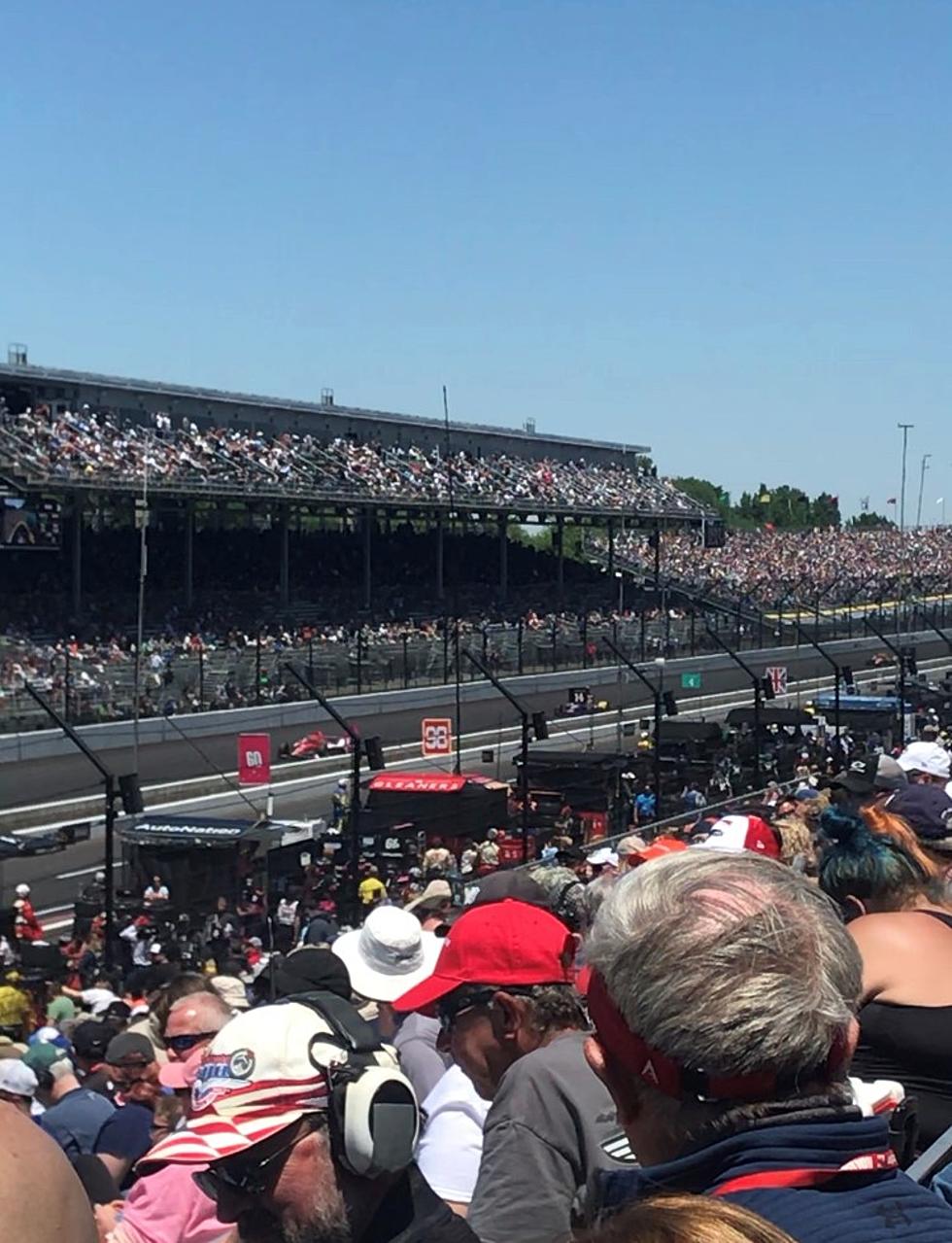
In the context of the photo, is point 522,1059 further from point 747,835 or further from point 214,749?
point 214,749

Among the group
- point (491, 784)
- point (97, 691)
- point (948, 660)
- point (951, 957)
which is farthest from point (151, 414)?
point (951, 957)

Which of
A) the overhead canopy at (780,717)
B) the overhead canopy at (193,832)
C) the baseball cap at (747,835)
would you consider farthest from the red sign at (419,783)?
the baseball cap at (747,835)

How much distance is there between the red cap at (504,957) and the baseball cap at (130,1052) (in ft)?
9.02

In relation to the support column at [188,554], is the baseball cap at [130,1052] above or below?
above

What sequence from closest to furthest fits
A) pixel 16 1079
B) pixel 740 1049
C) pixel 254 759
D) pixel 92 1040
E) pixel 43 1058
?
pixel 740 1049, pixel 16 1079, pixel 43 1058, pixel 92 1040, pixel 254 759

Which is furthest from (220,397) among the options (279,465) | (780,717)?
(780,717)

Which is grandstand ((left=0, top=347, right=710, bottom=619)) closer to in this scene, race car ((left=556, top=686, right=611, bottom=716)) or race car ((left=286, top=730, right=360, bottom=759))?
race car ((left=556, top=686, right=611, bottom=716))

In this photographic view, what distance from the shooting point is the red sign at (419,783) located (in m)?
19.5

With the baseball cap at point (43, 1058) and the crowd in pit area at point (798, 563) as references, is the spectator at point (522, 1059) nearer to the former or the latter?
the baseball cap at point (43, 1058)

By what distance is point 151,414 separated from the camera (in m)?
48.3

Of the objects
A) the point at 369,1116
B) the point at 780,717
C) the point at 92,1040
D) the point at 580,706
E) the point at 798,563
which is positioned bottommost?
the point at 798,563

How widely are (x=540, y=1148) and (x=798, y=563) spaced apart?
7080cm

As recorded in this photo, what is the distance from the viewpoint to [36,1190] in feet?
5.82

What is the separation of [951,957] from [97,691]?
28.7m
